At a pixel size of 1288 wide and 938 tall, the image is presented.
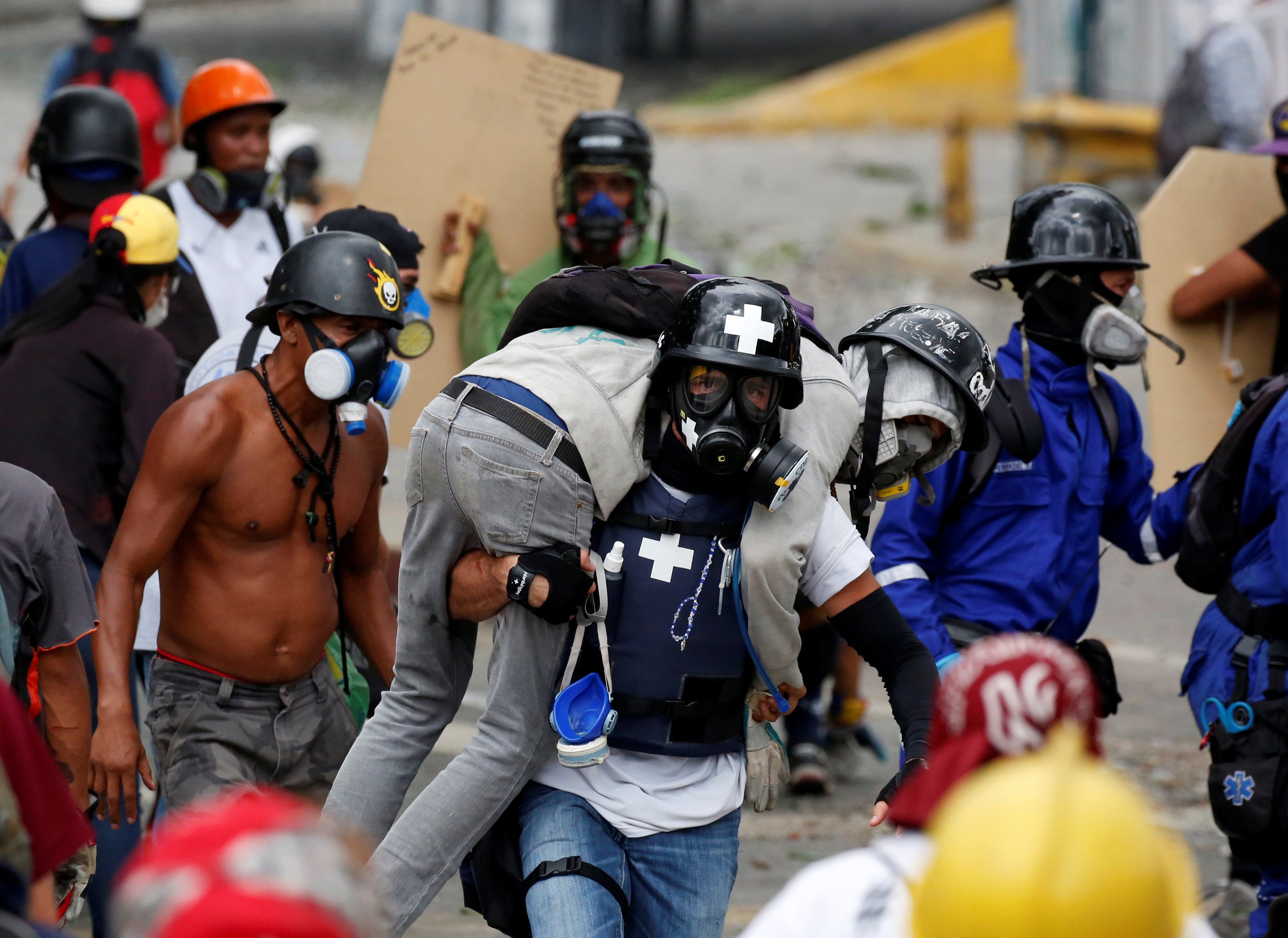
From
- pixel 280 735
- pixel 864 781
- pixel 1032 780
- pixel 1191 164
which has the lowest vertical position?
pixel 864 781

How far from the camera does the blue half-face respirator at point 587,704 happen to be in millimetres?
3236

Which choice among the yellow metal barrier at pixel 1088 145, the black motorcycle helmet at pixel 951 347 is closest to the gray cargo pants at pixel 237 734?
the black motorcycle helmet at pixel 951 347

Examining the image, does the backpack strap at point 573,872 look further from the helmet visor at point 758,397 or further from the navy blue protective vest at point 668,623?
the helmet visor at point 758,397

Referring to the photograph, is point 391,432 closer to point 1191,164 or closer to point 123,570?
point 123,570

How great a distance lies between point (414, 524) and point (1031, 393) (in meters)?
1.95

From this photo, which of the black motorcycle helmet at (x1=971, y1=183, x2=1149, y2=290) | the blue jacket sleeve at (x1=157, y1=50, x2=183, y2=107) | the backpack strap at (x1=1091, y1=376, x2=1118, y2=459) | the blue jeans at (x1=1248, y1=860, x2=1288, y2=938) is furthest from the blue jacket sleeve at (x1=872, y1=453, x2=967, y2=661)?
the blue jacket sleeve at (x1=157, y1=50, x2=183, y2=107)

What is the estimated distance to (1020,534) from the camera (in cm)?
439

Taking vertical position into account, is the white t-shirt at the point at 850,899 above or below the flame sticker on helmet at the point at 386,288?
below

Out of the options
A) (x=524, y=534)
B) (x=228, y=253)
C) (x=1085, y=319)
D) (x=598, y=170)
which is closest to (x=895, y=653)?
(x=524, y=534)

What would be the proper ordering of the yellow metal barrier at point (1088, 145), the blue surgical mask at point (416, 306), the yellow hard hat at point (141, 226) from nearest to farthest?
the yellow hard hat at point (141, 226) → the blue surgical mask at point (416, 306) → the yellow metal barrier at point (1088, 145)

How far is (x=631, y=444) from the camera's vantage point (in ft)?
10.7

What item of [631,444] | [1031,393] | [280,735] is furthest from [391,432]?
[631,444]

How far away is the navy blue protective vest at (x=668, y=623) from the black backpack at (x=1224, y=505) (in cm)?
166

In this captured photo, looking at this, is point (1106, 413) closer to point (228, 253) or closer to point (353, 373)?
point (353, 373)
